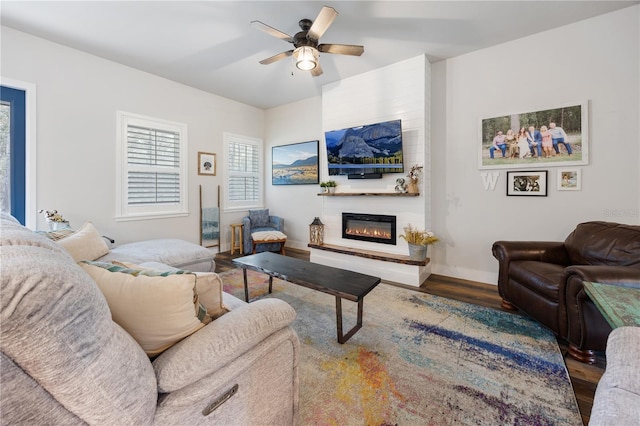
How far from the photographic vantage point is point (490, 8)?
8.27 feet

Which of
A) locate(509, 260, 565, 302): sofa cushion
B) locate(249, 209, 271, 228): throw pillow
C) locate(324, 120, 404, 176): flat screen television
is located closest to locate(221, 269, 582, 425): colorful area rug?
locate(509, 260, 565, 302): sofa cushion

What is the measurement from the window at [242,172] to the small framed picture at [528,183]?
4366 millimetres

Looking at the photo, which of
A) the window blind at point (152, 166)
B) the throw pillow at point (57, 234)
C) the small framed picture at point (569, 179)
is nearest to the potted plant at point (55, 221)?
the throw pillow at point (57, 234)

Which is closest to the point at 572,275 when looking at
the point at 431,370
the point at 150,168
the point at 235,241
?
the point at 431,370

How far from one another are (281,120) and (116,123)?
2765mm

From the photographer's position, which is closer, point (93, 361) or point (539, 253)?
point (93, 361)

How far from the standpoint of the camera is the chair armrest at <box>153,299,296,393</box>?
85cm

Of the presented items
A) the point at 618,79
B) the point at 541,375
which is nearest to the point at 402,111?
the point at 618,79

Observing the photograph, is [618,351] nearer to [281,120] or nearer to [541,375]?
[541,375]

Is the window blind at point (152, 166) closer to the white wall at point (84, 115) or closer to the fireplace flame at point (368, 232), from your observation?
the white wall at point (84, 115)

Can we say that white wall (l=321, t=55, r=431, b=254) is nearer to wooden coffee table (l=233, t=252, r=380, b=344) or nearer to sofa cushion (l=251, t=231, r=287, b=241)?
sofa cushion (l=251, t=231, r=287, b=241)

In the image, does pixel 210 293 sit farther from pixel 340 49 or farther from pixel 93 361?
pixel 340 49

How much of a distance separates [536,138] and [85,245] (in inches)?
188

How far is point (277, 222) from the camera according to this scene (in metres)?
5.16
